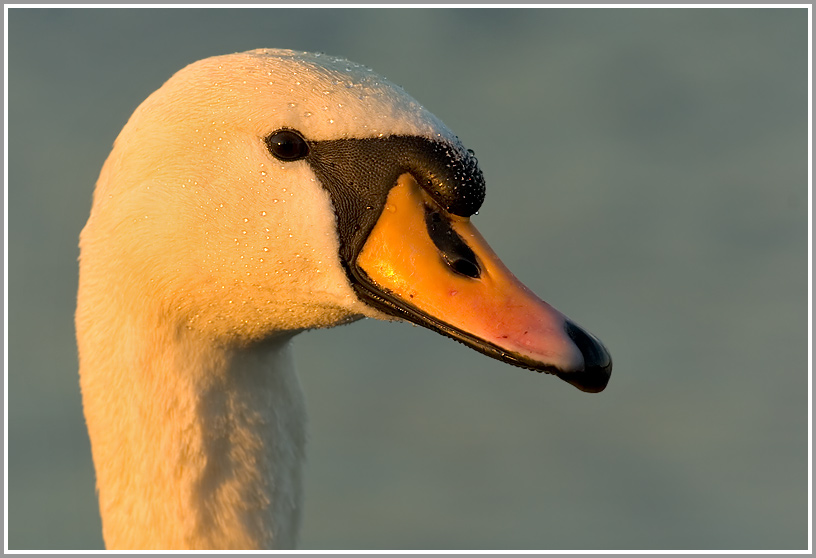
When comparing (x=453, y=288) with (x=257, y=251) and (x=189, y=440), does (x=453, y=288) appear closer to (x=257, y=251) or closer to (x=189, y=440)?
(x=257, y=251)

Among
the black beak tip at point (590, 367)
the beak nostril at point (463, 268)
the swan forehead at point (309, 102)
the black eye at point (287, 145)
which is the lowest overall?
the black beak tip at point (590, 367)

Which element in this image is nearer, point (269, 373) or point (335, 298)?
point (335, 298)

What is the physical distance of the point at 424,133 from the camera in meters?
2.88

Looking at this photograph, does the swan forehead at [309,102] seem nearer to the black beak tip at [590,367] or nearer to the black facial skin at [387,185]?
the black facial skin at [387,185]

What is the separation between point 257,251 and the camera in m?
2.99

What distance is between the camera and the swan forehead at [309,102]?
2879 millimetres

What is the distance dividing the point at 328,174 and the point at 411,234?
0.97 feet

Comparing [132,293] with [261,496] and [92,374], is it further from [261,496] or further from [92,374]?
[261,496]

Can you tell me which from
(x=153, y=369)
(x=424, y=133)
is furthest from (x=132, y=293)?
(x=424, y=133)

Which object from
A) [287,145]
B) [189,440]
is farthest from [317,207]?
[189,440]

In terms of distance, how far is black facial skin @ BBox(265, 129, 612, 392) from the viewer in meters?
2.88

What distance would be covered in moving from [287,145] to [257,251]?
0.33m


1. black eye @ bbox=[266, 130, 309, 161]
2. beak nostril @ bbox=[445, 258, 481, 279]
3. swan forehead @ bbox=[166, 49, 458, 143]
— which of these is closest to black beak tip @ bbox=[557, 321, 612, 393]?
beak nostril @ bbox=[445, 258, 481, 279]

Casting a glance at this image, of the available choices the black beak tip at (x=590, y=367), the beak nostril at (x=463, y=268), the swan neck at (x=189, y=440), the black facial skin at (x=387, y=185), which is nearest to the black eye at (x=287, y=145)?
the black facial skin at (x=387, y=185)
